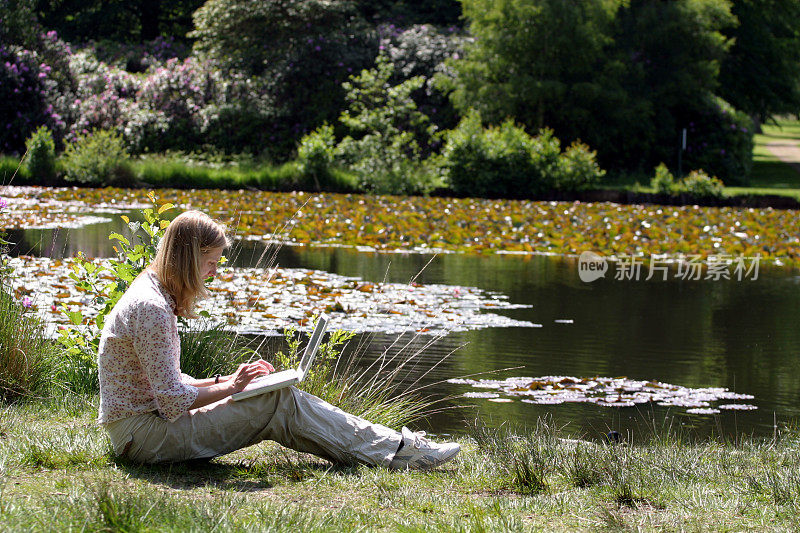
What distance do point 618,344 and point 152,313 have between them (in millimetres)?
4835

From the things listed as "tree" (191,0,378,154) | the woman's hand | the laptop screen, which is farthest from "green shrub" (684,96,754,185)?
the woman's hand

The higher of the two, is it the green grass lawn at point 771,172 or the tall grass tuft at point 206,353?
the green grass lawn at point 771,172

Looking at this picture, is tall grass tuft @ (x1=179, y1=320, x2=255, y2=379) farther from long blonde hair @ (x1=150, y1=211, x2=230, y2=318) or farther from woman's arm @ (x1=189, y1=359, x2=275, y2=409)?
long blonde hair @ (x1=150, y1=211, x2=230, y2=318)

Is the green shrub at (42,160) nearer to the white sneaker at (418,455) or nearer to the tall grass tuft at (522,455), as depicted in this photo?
the tall grass tuft at (522,455)

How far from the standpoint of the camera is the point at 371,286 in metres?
9.23

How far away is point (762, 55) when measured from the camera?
30250 millimetres

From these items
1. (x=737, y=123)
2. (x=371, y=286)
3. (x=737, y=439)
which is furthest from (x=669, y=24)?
(x=737, y=439)

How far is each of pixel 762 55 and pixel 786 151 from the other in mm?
9990

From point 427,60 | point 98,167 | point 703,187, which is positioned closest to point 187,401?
point 703,187

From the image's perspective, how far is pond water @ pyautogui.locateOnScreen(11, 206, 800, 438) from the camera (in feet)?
18.7

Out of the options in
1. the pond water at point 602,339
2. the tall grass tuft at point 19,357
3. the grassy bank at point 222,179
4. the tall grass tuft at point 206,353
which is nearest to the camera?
the tall grass tuft at point 19,357

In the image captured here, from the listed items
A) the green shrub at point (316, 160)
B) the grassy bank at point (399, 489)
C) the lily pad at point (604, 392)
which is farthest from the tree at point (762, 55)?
the grassy bank at point (399, 489)

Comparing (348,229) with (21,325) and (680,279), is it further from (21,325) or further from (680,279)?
(21,325)

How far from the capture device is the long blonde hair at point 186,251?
368 cm
